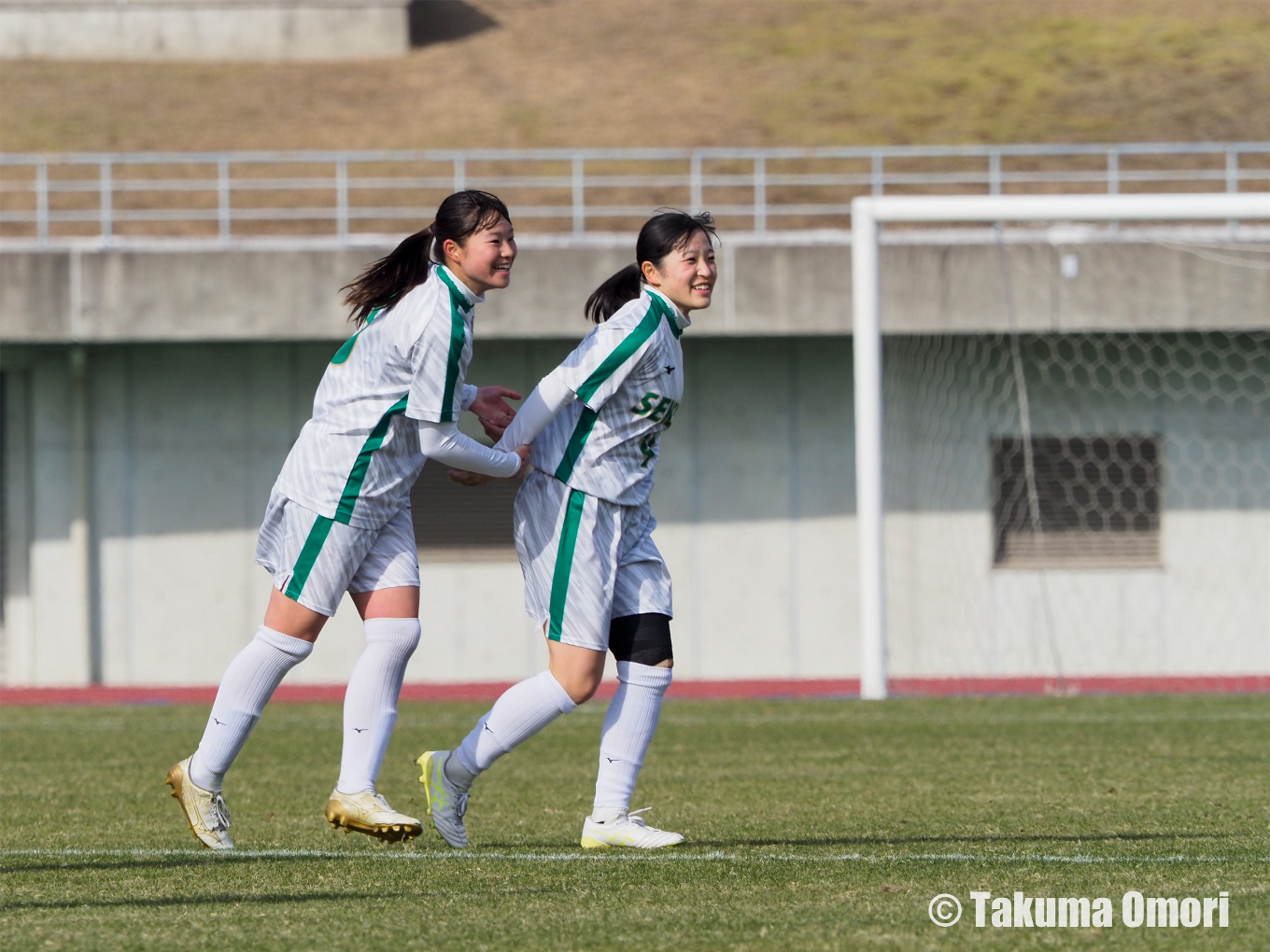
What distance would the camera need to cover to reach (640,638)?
4.67 m

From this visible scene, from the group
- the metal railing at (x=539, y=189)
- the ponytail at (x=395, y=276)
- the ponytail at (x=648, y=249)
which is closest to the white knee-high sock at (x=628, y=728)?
the ponytail at (x=648, y=249)

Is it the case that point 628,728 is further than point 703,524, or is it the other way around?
point 703,524

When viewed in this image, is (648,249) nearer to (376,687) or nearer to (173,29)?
A: (376,687)

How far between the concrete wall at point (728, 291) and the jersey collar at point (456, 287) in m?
9.20

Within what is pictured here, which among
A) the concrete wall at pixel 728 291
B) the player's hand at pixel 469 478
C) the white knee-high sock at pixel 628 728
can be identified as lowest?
the white knee-high sock at pixel 628 728

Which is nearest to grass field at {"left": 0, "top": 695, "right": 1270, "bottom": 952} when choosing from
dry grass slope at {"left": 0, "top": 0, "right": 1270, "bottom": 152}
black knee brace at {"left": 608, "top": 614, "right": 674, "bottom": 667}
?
black knee brace at {"left": 608, "top": 614, "right": 674, "bottom": 667}

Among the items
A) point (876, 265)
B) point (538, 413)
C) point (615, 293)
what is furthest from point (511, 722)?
point (876, 265)

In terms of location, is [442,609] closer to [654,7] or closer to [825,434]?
[825,434]

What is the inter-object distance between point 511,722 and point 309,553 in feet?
2.26

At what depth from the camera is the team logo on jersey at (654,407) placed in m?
4.62

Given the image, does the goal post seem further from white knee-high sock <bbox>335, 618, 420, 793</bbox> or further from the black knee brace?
white knee-high sock <bbox>335, 618, 420, 793</bbox>

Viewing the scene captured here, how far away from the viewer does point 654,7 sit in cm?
3450

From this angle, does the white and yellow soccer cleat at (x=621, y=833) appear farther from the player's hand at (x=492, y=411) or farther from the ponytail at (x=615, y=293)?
the ponytail at (x=615, y=293)

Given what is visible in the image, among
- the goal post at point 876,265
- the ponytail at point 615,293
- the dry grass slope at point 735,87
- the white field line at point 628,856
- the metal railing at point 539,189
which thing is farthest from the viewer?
the dry grass slope at point 735,87
